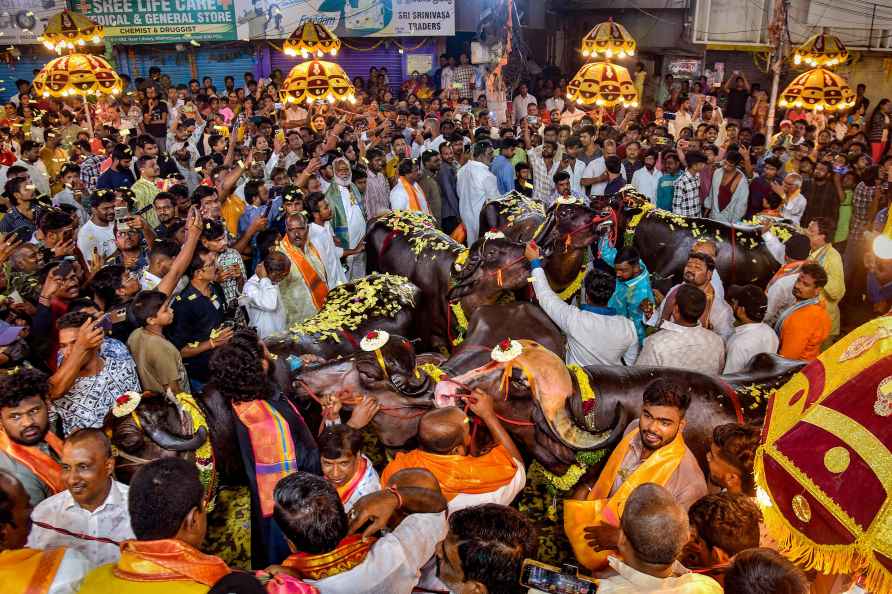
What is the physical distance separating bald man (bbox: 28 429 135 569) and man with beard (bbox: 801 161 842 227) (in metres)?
8.71

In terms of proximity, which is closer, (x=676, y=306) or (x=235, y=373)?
(x=235, y=373)

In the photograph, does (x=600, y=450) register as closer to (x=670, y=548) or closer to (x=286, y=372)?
(x=670, y=548)

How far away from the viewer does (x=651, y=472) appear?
3088 millimetres

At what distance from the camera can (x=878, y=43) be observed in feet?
51.2

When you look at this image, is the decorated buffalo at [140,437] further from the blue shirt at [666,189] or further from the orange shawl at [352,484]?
the blue shirt at [666,189]

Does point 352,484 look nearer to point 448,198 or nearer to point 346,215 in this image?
point 346,215

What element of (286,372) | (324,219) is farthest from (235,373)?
(324,219)

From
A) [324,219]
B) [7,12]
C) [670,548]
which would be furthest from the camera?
[7,12]

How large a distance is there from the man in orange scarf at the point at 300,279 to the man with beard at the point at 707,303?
9.16 ft

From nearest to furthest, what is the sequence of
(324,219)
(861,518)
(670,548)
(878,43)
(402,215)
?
(861,518) < (670,548) < (324,219) < (402,215) < (878,43)

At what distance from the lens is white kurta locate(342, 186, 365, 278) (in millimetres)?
7941

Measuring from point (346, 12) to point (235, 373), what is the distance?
58.0ft

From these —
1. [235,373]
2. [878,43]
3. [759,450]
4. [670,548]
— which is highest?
[878,43]

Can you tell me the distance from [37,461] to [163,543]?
1348 millimetres
